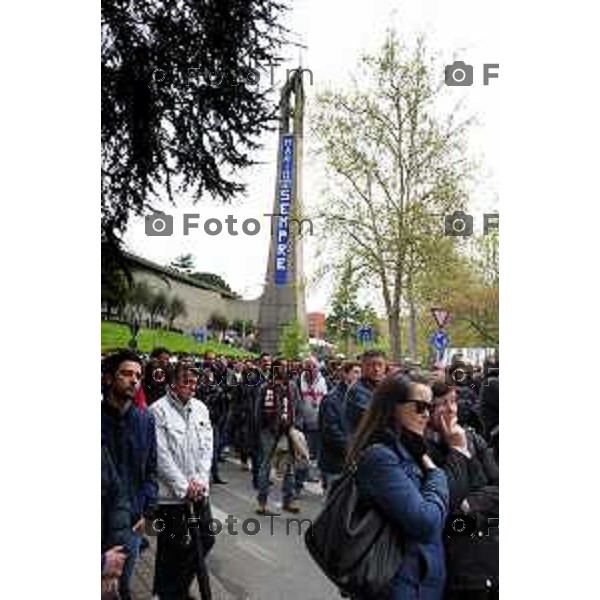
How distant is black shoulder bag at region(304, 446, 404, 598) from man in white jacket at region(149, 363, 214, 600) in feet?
1.28

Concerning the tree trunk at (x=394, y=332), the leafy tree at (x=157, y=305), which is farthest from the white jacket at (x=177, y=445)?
the tree trunk at (x=394, y=332)

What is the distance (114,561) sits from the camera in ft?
9.66

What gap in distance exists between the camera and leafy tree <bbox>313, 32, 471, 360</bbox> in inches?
118

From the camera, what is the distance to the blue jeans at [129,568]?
9.73ft

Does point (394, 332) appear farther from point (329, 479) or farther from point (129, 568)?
point (129, 568)

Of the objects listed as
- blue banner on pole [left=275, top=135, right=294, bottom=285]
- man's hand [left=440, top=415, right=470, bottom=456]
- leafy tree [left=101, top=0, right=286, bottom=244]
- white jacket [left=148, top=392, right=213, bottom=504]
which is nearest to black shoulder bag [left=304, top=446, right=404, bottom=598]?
man's hand [left=440, top=415, right=470, bottom=456]

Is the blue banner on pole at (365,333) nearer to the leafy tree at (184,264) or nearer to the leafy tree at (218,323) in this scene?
the leafy tree at (218,323)

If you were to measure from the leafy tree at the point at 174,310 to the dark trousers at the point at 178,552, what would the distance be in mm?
535

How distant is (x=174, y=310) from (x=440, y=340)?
77 cm

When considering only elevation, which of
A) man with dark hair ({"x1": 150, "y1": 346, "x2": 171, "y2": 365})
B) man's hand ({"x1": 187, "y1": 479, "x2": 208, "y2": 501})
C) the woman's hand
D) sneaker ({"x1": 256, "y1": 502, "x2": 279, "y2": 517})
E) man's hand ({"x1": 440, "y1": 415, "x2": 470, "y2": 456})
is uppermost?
man with dark hair ({"x1": 150, "y1": 346, "x2": 171, "y2": 365})

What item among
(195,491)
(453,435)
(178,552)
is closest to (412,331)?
(453,435)

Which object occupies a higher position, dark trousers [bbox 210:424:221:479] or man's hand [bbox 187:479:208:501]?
dark trousers [bbox 210:424:221:479]

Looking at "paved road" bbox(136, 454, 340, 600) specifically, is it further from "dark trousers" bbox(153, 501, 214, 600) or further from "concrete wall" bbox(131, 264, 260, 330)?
"concrete wall" bbox(131, 264, 260, 330)

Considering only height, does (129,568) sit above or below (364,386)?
below
